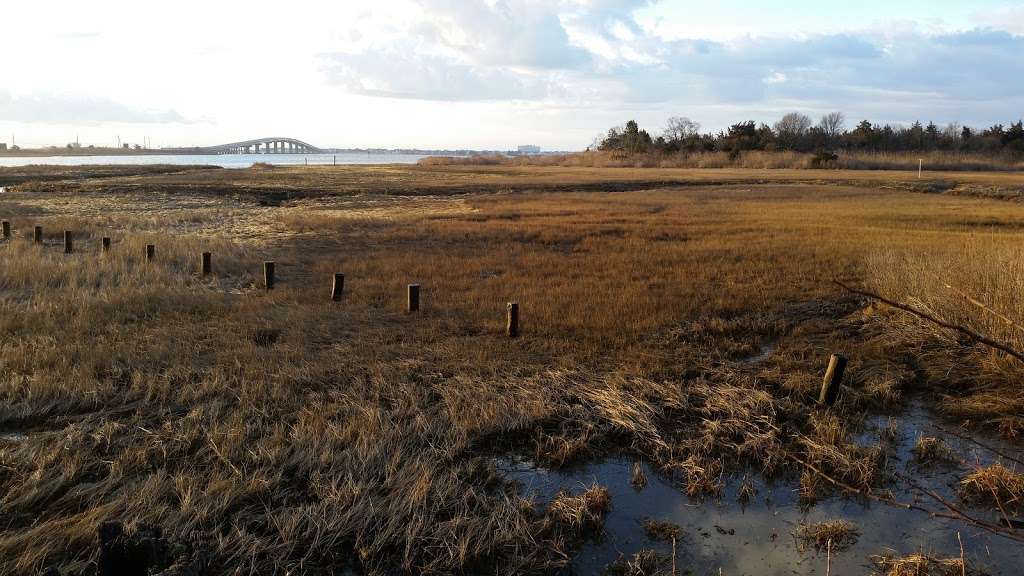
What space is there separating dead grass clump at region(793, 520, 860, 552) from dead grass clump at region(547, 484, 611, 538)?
1643mm

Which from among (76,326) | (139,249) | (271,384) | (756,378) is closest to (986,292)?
(756,378)

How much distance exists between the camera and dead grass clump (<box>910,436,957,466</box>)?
702cm

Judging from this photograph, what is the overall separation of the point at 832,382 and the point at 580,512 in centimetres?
419

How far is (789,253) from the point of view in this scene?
18.4 meters

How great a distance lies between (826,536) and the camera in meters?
5.67

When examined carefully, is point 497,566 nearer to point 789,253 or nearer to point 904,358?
point 904,358

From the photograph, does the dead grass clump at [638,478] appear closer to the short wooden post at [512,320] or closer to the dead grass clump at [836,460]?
the dead grass clump at [836,460]

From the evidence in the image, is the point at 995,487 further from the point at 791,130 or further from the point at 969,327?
the point at 791,130

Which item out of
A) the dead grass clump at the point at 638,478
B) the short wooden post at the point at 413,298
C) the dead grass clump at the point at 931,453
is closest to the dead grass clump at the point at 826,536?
the dead grass clump at the point at 638,478

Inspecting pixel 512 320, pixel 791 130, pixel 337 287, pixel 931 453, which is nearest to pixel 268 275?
pixel 337 287

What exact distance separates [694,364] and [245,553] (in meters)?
6.56

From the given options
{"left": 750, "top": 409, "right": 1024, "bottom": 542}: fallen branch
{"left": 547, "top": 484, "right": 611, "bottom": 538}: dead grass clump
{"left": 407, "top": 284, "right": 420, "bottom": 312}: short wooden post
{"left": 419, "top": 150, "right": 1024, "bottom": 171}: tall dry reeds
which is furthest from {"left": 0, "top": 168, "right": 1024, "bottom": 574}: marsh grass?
{"left": 419, "top": 150, "right": 1024, "bottom": 171}: tall dry reeds

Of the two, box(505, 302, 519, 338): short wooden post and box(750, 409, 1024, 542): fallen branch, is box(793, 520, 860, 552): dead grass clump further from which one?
box(505, 302, 519, 338): short wooden post

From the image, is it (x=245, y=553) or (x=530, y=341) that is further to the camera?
(x=530, y=341)
